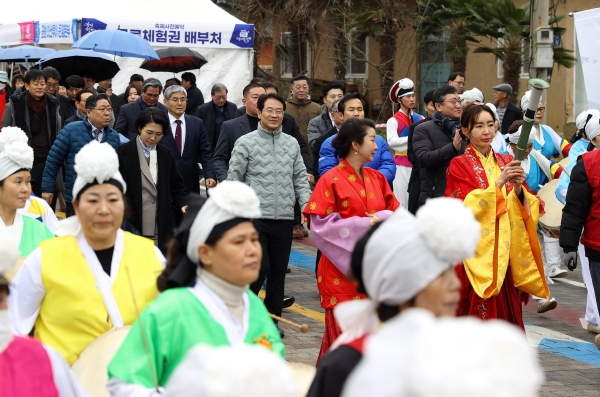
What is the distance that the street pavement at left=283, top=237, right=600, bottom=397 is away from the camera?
7257 mm

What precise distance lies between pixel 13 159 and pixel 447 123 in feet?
13.8

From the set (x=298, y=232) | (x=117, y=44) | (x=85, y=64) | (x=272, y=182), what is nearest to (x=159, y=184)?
(x=272, y=182)

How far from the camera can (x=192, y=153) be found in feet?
33.6

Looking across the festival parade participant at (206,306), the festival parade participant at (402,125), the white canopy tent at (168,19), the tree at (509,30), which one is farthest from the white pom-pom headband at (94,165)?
the tree at (509,30)

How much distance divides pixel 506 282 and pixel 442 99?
8.15 ft

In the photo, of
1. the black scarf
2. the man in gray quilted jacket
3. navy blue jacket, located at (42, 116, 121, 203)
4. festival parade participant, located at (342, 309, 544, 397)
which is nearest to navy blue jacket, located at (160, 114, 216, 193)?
navy blue jacket, located at (42, 116, 121, 203)

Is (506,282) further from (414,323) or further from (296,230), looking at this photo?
(296,230)

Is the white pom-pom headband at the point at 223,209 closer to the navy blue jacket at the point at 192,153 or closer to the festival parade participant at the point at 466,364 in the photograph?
the festival parade participant at the point at 466,364

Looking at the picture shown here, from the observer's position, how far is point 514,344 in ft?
6.49

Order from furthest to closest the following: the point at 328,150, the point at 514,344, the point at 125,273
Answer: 1. the point at 328,150
2. the point at 125,273
3. the point at 514,344

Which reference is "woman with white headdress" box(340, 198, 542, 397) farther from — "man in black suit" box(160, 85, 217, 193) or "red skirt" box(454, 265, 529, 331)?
"man in black suit" box(160, 85, 217, 193)

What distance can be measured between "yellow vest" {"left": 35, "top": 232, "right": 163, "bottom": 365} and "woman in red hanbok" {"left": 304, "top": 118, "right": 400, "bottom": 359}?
2.61 meters

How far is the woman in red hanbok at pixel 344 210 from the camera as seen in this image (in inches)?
278

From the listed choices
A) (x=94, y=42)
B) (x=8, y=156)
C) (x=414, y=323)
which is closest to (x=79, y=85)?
(x=94, y=42)
